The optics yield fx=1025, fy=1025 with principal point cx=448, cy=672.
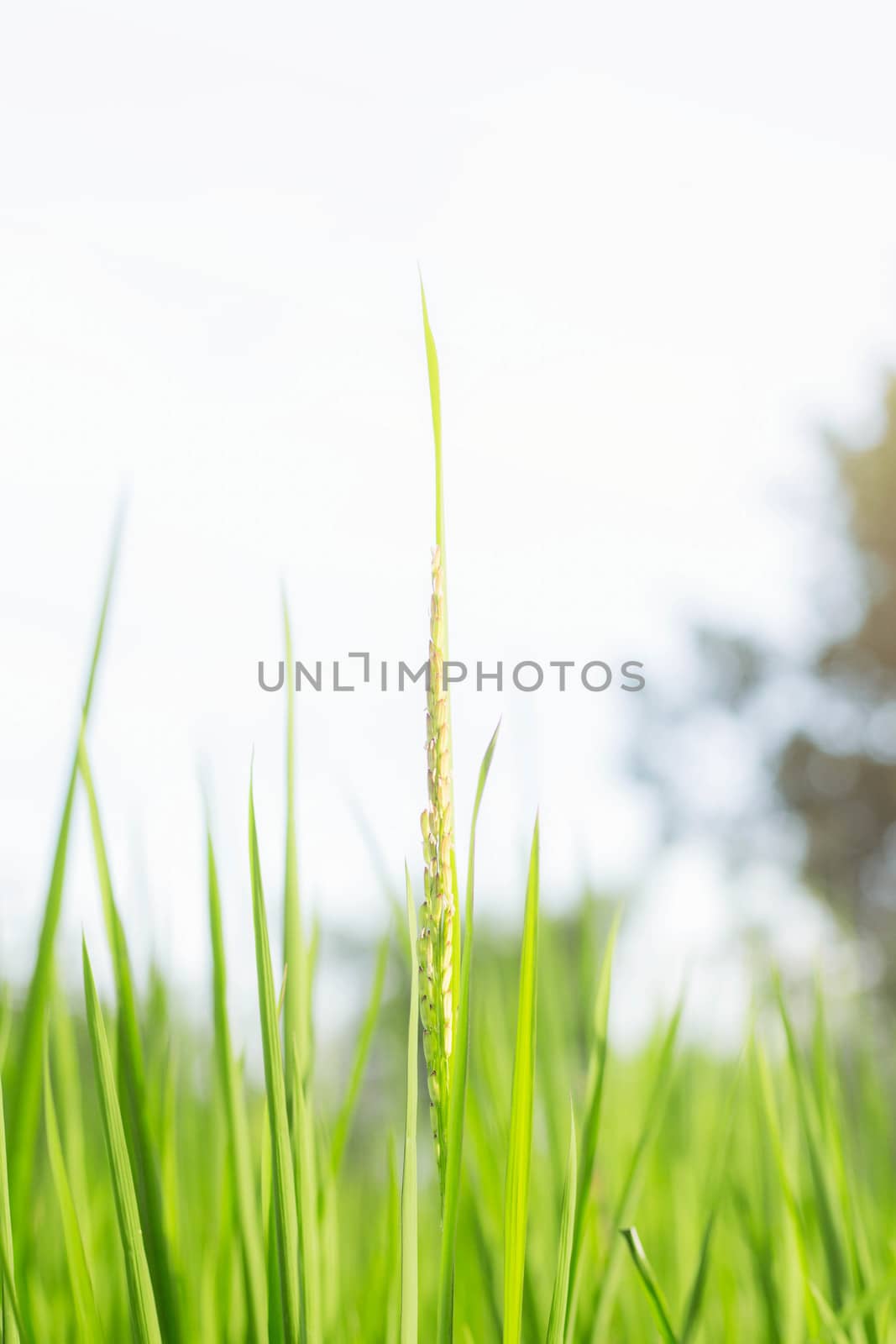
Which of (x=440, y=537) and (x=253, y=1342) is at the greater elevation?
(x=440, y=537)

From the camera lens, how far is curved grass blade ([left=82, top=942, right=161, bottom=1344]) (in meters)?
0.46

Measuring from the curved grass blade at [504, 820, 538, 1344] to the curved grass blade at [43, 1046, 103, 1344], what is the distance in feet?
0.74

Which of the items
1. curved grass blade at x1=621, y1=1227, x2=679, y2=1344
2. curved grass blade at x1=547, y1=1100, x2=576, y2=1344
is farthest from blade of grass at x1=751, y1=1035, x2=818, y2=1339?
curved grass blade at x1=547, y1=1100, x2=576, y2=1344

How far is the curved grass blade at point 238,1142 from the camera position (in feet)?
1.61

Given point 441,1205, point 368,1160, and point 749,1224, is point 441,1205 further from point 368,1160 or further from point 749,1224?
point 368,1160

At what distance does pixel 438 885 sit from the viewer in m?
0.42

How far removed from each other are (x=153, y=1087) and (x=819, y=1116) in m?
0.50

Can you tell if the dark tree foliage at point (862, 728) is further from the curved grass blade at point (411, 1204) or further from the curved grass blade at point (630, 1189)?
the curved grass blade at point (411, 1204)

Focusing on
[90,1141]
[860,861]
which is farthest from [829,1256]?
[860,861]

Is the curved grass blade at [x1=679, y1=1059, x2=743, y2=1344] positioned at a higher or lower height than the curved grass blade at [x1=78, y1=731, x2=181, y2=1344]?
lower

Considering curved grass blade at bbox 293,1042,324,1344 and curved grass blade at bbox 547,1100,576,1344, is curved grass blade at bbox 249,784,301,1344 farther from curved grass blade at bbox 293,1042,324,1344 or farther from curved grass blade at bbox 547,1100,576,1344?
curved grass blade at bbox 547,1100,576,1344

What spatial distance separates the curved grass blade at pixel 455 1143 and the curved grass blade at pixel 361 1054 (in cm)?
23

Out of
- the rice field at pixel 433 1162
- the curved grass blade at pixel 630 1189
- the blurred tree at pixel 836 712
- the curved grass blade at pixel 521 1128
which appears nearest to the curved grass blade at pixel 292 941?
the rice field at pixel 433 1162

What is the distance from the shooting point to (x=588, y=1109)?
2.10ft
